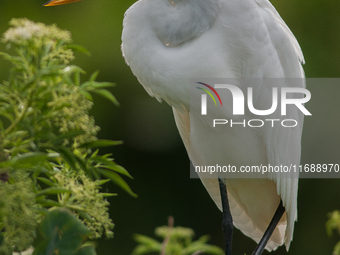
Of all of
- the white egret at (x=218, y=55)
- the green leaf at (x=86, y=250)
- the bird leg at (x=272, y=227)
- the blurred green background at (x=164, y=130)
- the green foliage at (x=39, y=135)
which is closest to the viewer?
the green foliage at (x=39, y=135)

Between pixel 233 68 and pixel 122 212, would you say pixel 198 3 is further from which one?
pixel 122 212

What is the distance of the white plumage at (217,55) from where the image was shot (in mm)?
1171

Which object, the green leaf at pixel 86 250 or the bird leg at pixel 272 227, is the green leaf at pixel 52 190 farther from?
the bird leg at pixel 272 227

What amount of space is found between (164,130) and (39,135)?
3144mm

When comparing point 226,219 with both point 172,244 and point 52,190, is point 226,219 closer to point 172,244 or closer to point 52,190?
point 172,244

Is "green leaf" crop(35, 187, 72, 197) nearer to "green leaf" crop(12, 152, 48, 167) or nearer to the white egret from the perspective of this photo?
"green leaf" crop(12, 152, 48, 167)

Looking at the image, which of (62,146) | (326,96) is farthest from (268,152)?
(326,96)

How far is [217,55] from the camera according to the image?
1241 mm

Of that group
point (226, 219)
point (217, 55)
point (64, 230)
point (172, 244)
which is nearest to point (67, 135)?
point (64, 230)

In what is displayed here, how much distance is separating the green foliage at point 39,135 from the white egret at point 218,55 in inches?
17.2

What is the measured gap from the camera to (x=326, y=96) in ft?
10.9

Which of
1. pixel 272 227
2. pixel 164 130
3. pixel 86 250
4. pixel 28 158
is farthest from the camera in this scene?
pixel 164 130

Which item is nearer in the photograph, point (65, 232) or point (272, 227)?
point (65, 232)

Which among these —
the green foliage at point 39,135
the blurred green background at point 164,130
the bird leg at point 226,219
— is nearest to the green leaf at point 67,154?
the green foliage at point 39,135
